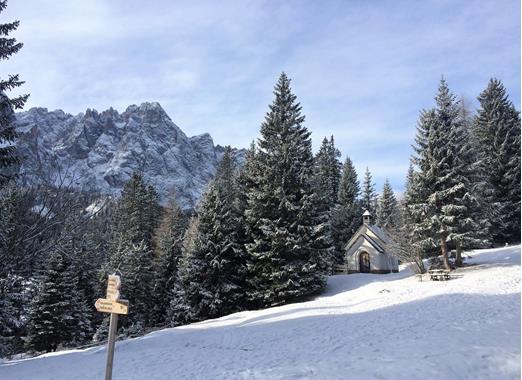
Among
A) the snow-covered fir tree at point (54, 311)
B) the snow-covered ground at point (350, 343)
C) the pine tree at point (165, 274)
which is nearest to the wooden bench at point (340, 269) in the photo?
the pine tree at point (165, 274)

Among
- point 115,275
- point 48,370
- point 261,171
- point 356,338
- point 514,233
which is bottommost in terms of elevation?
point 48,370

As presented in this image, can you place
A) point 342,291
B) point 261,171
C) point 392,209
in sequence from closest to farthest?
point 342,291 → point 261,171 → point 392,209

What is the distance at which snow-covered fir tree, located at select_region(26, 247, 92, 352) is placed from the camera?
98.6 feet

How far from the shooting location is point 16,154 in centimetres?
1393

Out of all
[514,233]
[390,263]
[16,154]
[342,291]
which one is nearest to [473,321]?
[342,291]

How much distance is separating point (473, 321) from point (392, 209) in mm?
47211

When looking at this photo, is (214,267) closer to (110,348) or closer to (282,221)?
(282,221)

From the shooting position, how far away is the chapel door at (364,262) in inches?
1556

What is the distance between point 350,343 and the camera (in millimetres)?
12695

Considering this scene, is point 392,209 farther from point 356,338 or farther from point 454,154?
point 356,338

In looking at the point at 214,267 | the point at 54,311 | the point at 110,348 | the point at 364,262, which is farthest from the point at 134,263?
the point at 110,348

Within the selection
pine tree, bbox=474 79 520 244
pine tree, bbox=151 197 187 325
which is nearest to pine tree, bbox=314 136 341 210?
pine tree, bbox=474 79 520 244

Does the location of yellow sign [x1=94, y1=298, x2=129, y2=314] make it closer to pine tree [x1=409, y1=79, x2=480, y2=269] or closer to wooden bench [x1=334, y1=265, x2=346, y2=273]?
pine tree [x1=409, y1=79, x2=480, y2=269]

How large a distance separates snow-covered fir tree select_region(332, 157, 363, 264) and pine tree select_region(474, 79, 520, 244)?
51.9 feet
